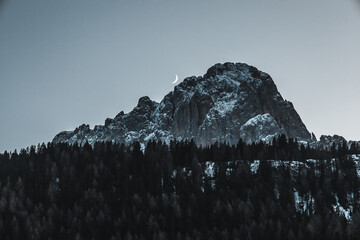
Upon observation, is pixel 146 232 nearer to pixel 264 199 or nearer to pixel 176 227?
pixel 176 227

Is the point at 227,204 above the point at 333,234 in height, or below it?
above

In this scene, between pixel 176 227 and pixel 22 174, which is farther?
pixel 22 174

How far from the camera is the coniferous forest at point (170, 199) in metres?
135

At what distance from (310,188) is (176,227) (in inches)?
2552

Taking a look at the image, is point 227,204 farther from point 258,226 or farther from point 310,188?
point 310,188

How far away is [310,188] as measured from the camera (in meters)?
180

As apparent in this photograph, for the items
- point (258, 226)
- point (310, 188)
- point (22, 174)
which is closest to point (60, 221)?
point (22, 174)

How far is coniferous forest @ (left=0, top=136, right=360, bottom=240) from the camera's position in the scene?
135m

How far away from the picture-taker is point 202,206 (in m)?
160

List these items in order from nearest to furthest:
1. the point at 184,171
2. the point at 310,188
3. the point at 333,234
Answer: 1. the point at 333,234
2. the point at 310,188
3. the point at 184,171

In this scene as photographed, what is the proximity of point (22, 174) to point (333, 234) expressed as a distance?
11970 cm

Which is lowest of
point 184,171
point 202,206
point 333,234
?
point 333,234

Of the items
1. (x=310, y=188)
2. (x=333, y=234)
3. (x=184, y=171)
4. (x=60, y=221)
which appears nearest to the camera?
A: (x=333, y=234)

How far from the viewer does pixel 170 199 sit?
163625 millimetres
